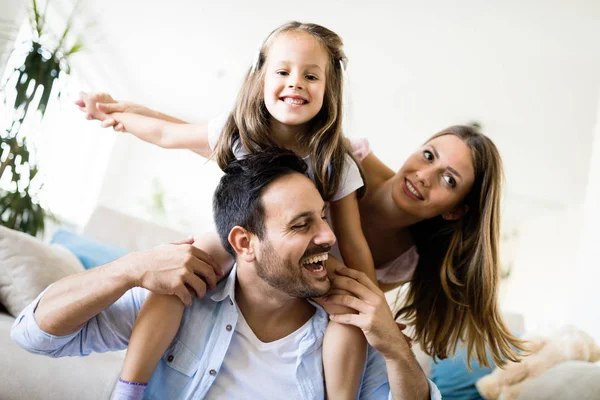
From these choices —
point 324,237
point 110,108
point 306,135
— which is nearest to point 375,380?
point 324,237

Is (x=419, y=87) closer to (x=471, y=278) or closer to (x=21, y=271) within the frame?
(x=471, y=278)

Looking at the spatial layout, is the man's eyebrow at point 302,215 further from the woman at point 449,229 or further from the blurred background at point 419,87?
the blurred background at point 419,87

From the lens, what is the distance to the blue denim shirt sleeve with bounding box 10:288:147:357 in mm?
1399

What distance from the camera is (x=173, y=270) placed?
1.38 m

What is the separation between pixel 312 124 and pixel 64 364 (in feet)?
3.96

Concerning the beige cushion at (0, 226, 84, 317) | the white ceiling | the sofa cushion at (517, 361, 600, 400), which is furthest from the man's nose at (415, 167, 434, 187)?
the white ceiling

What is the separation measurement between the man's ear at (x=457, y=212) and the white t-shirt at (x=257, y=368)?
74 centimetres

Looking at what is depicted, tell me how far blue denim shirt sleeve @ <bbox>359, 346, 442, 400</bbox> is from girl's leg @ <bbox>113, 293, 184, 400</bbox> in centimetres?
57

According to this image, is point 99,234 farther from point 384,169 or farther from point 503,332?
point 503,332

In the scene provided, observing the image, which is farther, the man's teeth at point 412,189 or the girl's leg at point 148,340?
the man's teeth at point 412,189

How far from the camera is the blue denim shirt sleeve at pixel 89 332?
1399mm

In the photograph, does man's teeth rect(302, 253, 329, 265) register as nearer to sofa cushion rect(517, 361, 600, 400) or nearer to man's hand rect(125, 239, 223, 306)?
man's hand rect(125, 239, 223, 306)

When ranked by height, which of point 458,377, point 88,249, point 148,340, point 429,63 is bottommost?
point 88,249

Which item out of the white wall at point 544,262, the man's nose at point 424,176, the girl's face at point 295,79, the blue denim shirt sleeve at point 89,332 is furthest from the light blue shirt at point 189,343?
the white wall at point 544,262
